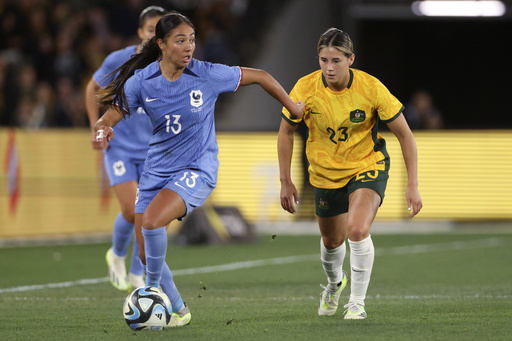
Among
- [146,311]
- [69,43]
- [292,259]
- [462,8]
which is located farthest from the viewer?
[462,8]

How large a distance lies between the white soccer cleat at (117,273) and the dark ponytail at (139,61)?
9.32ft

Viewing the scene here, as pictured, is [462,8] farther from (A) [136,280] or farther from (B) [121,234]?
(A) [136,280]

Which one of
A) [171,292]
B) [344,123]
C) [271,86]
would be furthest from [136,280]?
[271,86]

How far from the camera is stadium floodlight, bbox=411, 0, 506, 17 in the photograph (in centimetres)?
2061

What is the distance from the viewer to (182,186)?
6566mm

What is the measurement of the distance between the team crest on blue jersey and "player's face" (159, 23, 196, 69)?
21 centimetres

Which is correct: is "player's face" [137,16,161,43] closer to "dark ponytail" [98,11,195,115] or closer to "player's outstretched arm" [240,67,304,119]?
"dark ponytail" [98,11,195,115]

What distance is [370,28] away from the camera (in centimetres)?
2359

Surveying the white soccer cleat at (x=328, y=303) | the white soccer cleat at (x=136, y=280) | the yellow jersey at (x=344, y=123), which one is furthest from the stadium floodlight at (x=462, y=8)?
the white soccer cleat at (x=328, y=303)

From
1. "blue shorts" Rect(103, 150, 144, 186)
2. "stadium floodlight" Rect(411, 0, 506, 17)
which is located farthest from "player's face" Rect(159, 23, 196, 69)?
"stadium floodlight" Rect(411, 0, 506, 17)

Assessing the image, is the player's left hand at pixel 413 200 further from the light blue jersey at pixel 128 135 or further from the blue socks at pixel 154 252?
the light blue jersey at pixel 128 135

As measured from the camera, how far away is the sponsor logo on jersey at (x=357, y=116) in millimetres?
7203

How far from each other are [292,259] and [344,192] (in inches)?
234

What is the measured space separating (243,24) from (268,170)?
4.31 meters
